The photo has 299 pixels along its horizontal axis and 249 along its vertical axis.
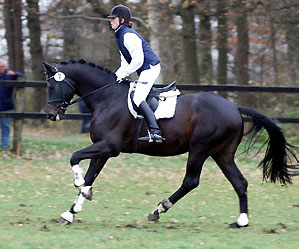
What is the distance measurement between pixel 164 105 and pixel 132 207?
6.54 ft

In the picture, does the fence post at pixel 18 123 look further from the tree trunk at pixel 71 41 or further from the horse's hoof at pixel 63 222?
the tree trunk at pixel 71 41

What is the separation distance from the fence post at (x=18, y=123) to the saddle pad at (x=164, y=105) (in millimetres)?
5881

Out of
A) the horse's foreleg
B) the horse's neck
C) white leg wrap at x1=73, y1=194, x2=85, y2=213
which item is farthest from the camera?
the horse's neck

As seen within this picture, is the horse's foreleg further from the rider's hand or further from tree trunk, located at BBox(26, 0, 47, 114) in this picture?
tree trunk, located at BBox(26, 0, 47, 114)

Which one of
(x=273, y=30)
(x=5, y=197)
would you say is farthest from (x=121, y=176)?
(x=273, y=30)

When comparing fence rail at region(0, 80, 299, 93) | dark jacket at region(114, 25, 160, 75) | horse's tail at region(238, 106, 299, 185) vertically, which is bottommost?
horse's tail at region(238, 106, 299, 185)

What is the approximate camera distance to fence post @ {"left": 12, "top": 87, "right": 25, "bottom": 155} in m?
13.2

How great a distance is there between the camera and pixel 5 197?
31.5ft

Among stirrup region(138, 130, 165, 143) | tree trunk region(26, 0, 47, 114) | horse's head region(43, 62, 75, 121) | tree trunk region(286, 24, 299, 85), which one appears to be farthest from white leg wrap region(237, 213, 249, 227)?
tree trunk region(26, 0, 47, 114)

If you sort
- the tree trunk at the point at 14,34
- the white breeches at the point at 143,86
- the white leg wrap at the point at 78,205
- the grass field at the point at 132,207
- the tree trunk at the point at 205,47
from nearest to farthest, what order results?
the grass field at the point at 132,207 → the white leg wrap at the point at 78,205 → the white breeches at the point at 143,86 → the tree trunk at the point at 14,34 → the tree trunk at the point at 205,47

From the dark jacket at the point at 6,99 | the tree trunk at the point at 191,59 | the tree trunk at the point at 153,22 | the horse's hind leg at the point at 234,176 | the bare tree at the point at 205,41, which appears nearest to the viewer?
the horse's hind leg at the point at 234,176

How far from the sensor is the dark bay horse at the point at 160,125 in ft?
25.4

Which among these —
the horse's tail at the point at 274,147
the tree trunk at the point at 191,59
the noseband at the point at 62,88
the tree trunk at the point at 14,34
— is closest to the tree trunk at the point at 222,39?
the tree trunk at the point at 191,59

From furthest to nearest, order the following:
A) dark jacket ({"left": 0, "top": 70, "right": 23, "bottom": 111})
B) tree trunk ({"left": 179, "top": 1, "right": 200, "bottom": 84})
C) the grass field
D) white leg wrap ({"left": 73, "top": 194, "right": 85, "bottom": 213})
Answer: tree trunk ({"left": 179, "top": 1, "right": 200, "bottom": 84})
dark jacket ({"left": 0, "top": 70, "right": 23, "bottom": 111})
white leg wrap ({"left": 73, "top": 194, "right": 85, "bottom": 213})
the grass field
